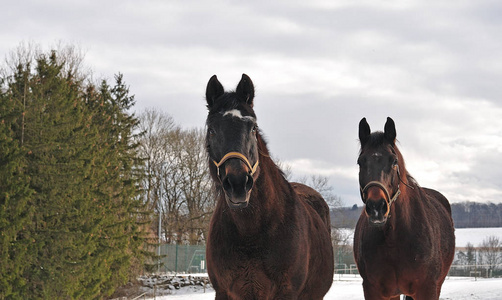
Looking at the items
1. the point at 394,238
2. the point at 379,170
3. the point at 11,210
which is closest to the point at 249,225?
the point at 379,170

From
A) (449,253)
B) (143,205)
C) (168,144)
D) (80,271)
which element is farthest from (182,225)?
(449,253)

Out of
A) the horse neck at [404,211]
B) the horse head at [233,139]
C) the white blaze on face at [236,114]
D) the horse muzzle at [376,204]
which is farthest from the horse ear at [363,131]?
the white blaze on face at [236,114]

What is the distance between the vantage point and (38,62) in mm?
22578

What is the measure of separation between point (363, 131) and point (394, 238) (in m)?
1.34

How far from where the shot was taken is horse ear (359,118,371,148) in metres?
6.79

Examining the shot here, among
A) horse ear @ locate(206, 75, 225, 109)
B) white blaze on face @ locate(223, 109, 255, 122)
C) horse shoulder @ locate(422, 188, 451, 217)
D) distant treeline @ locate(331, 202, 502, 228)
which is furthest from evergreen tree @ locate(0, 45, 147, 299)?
distant treeline @ locate(331, 202, 502, 228)

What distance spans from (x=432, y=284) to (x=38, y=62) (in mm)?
20008

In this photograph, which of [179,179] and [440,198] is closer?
[440,198]

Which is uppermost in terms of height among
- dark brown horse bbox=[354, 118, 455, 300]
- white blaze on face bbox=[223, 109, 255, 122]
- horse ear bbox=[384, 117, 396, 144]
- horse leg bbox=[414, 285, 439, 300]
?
horse ear bbox=[384, 117, 396, 144]

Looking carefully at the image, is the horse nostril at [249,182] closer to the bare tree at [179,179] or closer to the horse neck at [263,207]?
the horse neck at [263,207]

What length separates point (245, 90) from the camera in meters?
4.95

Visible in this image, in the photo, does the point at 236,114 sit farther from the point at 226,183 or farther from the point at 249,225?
the point at 249,225

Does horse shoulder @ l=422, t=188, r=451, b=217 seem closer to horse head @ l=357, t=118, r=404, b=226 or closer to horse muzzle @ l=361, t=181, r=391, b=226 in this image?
horse head @ l=357, t=118, r=404, b=226

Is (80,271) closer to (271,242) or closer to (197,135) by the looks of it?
(271,242)
